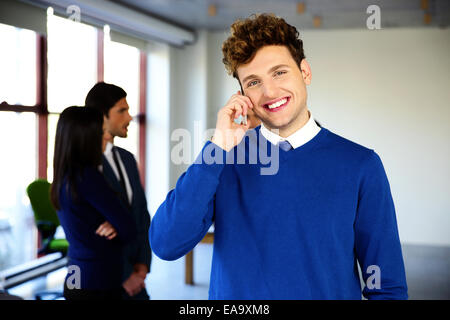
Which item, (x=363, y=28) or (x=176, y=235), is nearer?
(x=176, y=235)

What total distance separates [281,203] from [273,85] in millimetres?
220

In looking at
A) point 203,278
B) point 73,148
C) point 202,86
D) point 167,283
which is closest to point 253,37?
point 73,148

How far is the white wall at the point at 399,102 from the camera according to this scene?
133 centimetres

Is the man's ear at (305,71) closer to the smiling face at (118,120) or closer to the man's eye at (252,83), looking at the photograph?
the man's eye at (252,83)

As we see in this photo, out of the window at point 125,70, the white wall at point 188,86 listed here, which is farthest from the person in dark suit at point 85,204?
the white wall at point 188,86

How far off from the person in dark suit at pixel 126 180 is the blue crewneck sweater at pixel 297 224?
1.55ft

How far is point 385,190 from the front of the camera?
70 centimetres

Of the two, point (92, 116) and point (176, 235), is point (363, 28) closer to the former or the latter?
point (92, 116)

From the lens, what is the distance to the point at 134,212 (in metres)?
1.20

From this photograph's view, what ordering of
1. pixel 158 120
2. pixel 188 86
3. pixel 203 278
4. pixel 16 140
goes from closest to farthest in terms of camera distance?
pixel 16 140 < pixel 158 120 < pixel 188 86 < pixel 203 278

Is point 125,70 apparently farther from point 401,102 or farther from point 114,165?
point 401,102

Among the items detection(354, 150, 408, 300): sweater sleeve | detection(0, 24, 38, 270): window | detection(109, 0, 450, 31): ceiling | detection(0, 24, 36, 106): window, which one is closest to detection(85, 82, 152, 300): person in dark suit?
detection(109, 0, 450, 31): ceiling
